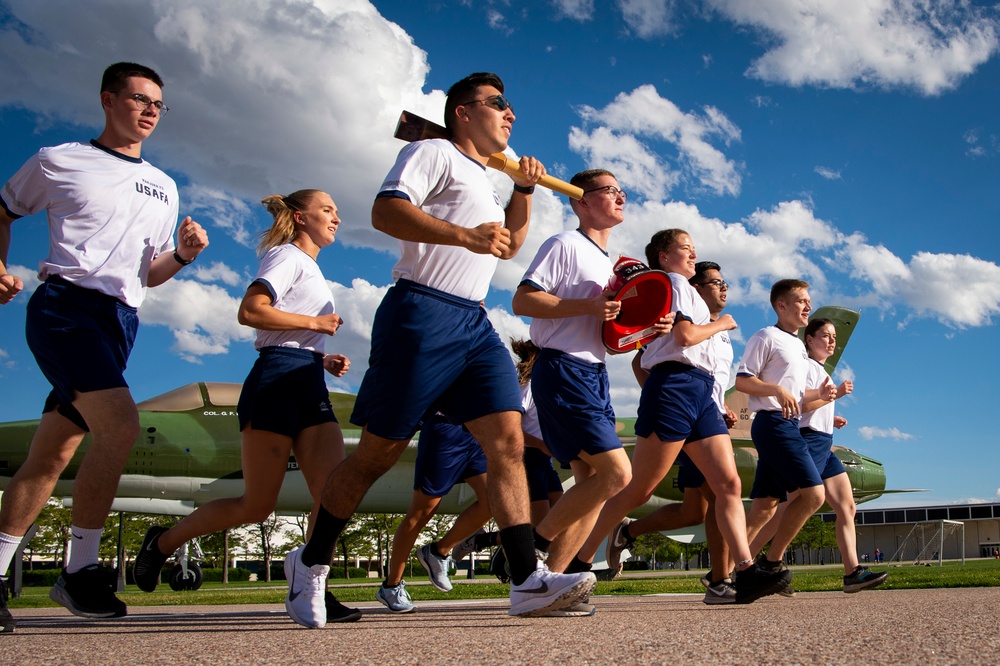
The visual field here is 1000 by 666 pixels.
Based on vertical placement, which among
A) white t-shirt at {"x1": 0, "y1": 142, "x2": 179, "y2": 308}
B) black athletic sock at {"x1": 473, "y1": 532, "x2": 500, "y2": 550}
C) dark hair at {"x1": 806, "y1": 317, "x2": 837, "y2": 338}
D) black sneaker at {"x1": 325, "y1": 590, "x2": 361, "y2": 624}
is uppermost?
dark hair at {"x1": 806, "y1": 317, "x2": 837, "y2": 338}

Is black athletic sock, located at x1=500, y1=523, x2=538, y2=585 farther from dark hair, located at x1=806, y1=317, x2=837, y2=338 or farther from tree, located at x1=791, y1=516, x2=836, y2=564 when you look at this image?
tree, located at x1=791, y1=516, x2=836, y2=564

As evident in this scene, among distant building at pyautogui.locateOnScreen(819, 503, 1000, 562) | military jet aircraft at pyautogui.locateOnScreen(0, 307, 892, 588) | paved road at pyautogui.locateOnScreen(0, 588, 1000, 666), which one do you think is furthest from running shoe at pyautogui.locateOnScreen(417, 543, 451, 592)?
distant building at pyautogui.locateOnScreen(819, 503, 1000, 562)

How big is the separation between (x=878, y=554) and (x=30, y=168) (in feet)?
294

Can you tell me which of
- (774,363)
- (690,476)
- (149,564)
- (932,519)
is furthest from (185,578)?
(932,519)

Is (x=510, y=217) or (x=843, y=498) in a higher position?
(x=510, y=217)

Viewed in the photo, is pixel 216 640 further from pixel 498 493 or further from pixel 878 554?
pixel 878 554

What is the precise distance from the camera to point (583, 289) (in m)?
4.89

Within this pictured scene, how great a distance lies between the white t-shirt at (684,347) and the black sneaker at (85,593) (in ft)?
11.3

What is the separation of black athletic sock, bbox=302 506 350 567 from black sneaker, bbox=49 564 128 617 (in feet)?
2.99

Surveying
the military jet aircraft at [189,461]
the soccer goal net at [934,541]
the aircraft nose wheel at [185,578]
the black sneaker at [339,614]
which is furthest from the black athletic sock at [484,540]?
the soccer goal net at [934,541]

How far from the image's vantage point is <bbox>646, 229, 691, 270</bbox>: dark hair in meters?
5.96

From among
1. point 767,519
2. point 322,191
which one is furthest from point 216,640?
point 767,519

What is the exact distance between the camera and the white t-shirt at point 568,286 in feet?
15.6

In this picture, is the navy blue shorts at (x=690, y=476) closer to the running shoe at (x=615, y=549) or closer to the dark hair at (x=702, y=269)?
the dark hair at (x=702, y=269)
